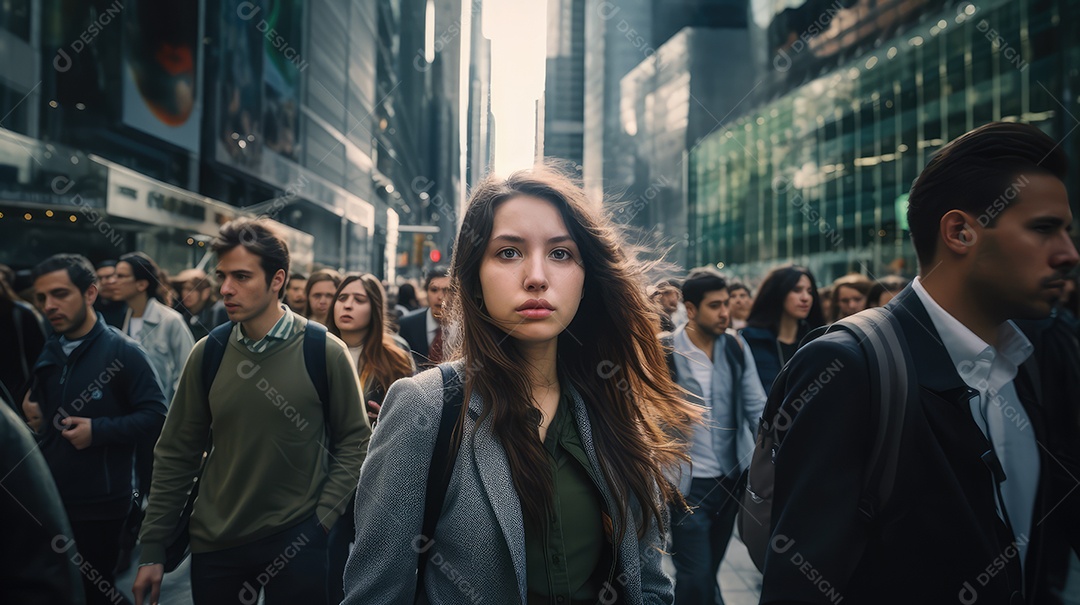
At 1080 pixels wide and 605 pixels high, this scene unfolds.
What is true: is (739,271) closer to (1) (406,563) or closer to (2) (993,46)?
(2) (993,46)

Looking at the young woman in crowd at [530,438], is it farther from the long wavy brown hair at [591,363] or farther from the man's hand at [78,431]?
the man's hand at [78,431]

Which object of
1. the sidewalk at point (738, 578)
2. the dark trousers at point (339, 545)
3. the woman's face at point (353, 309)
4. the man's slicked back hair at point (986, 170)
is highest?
the man's slicked back hair at point (986, 170)

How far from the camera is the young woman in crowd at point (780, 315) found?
19.5 ft

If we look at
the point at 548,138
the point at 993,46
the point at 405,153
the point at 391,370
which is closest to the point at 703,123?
the point at 993,46

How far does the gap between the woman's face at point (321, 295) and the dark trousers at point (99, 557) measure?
112 inches

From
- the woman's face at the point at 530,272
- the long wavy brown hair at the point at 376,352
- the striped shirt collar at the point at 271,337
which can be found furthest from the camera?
the long wavy brown hair at the point at 376,352

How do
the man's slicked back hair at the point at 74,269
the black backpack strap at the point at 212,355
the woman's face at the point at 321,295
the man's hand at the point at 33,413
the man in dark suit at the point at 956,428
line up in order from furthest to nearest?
1. the woman's face at the point at 321,295
2. the man's slicked back hair at the point at 74,269
3. the man's hand at the point at 33,413
4. the black backpack strap at the point at 212,355
5. the man in dark suit at the point at 956,428

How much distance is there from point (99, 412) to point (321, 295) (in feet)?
8.72


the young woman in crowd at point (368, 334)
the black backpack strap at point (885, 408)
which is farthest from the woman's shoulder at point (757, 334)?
the black backpack strap at point (885, 408)

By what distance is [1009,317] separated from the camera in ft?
6.18

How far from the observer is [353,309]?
18.0ft

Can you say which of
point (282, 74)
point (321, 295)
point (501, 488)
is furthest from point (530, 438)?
point (282, 74)

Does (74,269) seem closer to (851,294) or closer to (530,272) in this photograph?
(530,272)

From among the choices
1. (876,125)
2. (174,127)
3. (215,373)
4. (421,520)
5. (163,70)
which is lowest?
(421,520)
